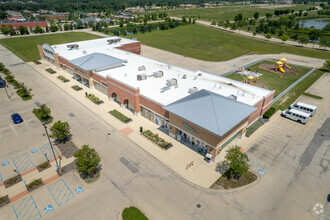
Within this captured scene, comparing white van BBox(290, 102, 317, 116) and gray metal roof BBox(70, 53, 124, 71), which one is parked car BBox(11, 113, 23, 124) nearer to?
gray metal roof BBox(70, 53, 124, 71)

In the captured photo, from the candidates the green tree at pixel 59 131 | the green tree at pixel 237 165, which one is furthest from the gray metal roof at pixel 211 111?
the green tree at pixel 59 131

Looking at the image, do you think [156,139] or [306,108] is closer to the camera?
[156,139]

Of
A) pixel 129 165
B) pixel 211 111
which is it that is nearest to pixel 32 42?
pixel 129 165

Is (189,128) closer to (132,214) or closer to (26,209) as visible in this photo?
(132,214)

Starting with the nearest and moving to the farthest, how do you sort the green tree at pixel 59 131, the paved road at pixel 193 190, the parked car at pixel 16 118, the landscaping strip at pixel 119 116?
the paved road at pixel 193 190 < the green tree at pixel 59 131 < the parked car at pixel 16 118 < the landscaping strip at pixel 119 116

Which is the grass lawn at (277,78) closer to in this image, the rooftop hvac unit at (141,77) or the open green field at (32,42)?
the rooftop hvac unit at (141,77)

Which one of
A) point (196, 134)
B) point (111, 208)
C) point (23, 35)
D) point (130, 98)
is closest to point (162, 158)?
point (196, 134)

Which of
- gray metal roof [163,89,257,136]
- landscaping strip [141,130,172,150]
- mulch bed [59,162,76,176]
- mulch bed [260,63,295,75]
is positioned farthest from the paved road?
mulch bed [260,63,295,75]
